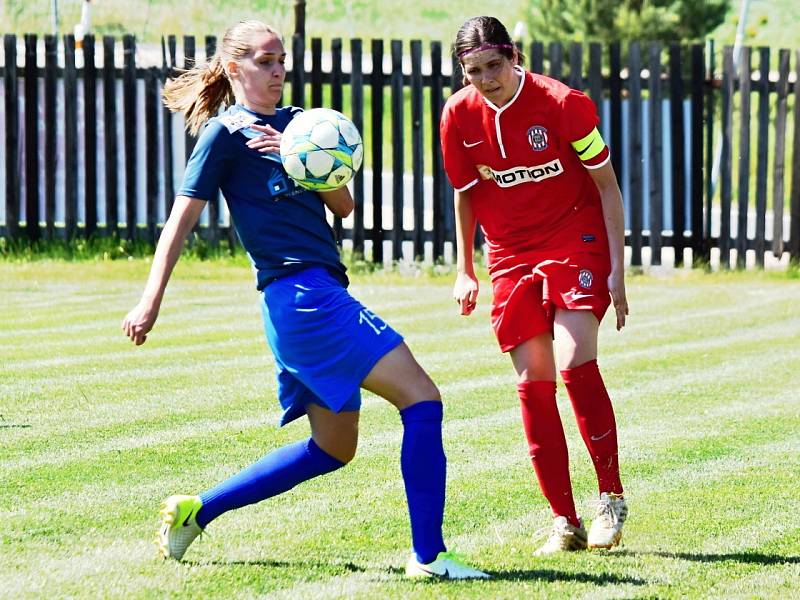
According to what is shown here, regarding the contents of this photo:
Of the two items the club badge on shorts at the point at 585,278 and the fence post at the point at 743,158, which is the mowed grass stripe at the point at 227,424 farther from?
the fence post at the point at 743,158

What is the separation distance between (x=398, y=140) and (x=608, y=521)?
10708 millimetres

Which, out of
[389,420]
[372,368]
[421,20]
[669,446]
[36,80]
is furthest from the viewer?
[421,20]

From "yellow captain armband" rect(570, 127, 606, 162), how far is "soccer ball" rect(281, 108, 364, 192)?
2.84ft

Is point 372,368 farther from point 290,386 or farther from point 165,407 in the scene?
point 165,407

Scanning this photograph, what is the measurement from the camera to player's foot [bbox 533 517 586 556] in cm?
548

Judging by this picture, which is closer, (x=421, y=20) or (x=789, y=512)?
(x=789, y=512)

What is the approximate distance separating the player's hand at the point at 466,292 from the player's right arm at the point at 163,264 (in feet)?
4.37

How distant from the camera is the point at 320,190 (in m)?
5.03

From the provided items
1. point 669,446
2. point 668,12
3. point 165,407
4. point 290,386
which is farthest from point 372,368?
point 668,12

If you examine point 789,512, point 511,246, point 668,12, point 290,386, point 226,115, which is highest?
point 668,12

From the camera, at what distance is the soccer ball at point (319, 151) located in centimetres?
490

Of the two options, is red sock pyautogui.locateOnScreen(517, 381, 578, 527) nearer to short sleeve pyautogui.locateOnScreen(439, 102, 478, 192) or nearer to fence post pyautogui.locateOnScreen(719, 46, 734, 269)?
short sleeve pyautogui.locateOnScreen(439, 102, 478, 192)

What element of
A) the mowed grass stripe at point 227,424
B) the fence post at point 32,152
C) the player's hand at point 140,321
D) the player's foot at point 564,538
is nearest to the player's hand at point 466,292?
the player's foot at point 564,538

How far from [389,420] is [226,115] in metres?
3.45
